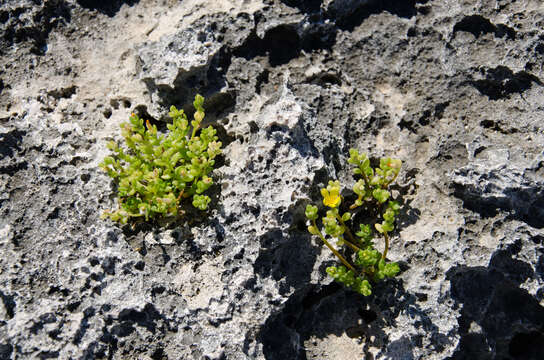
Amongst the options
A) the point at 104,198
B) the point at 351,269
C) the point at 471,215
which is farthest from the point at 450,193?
the point at 104,198

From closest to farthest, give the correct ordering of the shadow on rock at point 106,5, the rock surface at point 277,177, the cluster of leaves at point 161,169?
the rock surface at point 277,177 < the cluster of leaves at point 161,169 < the shadow on rock at point 106,5

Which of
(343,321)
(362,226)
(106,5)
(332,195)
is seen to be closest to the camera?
(332,195)

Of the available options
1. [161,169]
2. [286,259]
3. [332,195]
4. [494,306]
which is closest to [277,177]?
[332,195]

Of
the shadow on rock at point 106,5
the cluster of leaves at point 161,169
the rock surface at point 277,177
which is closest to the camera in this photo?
the rock surface at point 277,177

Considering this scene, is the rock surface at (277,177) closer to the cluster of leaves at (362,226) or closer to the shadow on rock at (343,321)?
the shadow on rock at (343,321)

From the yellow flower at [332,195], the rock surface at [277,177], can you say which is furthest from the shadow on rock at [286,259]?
the yellow flower at [332,195]

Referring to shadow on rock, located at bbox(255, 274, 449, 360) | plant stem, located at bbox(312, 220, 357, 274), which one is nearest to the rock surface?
shadow on rock, located at bbox(255, 274, 449, 360)

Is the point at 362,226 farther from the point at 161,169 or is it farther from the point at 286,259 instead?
the point at 161,169
